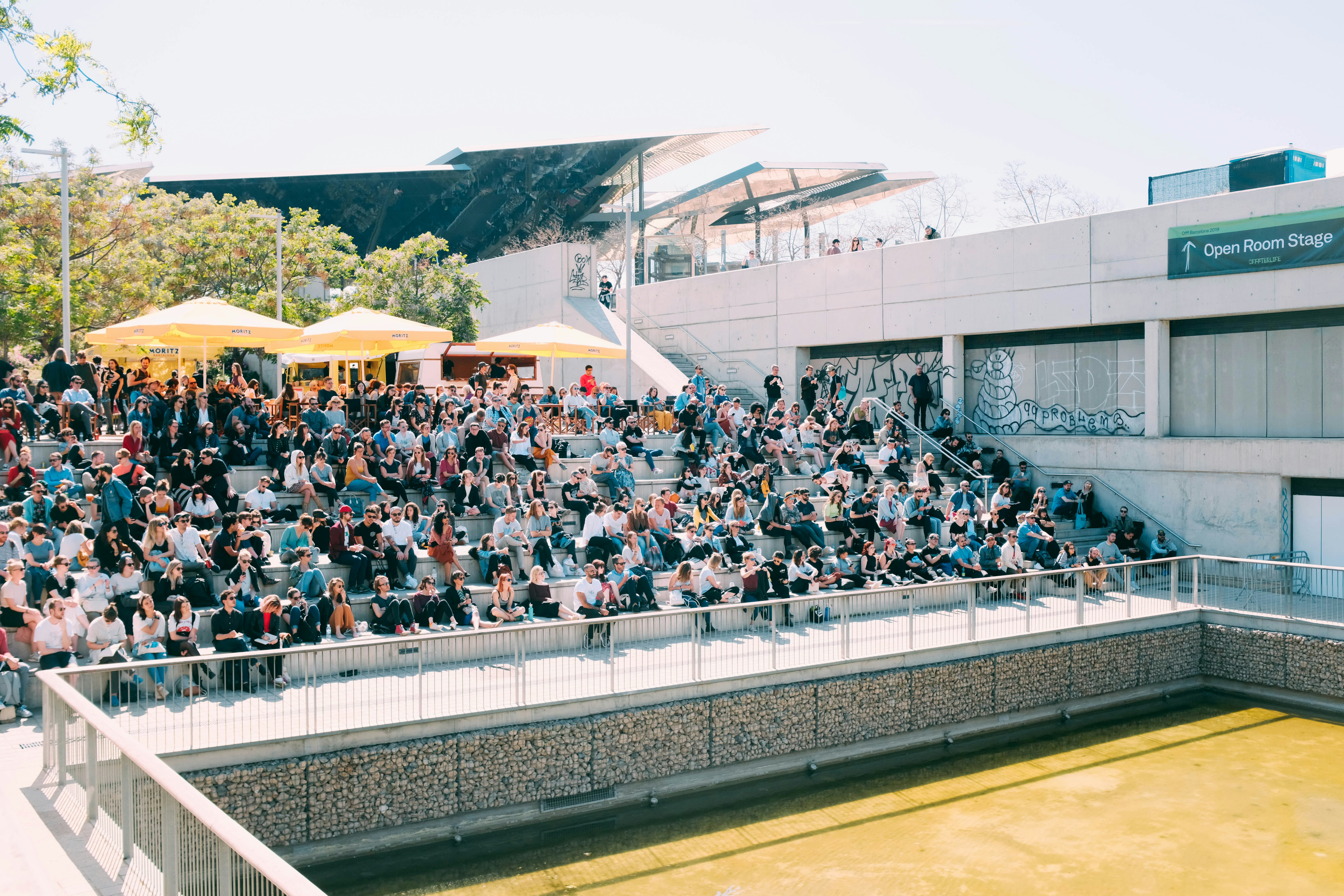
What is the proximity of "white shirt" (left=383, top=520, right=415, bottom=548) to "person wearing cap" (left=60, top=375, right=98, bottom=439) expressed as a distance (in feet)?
19.6

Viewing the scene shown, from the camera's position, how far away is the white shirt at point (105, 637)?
11883 millimetres

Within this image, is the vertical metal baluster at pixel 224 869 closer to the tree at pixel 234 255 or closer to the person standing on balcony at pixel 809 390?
the person standing on balcony at pixel 809 390

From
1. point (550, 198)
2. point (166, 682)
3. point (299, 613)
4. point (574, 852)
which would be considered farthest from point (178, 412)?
point (550, 198)

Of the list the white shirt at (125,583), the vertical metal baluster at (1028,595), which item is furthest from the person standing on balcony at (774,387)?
the white shirt at (125,583)

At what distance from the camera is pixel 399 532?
51.2 ft

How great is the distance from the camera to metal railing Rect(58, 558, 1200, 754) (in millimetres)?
10211

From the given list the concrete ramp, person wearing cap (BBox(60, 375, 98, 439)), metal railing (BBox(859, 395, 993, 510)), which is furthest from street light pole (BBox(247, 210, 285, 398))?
metal railing (BBox(859, 395, 993, 510))

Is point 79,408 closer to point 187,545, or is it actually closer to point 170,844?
point 187,545

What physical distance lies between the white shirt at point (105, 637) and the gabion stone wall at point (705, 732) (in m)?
2.58

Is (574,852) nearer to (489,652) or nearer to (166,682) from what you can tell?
(489,652)

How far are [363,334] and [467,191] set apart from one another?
130 feet

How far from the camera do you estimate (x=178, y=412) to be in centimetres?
1736

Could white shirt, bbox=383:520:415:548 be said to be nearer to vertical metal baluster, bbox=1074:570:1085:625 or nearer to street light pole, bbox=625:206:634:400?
vertical metal baluster, bbox=1074:570:1085:625

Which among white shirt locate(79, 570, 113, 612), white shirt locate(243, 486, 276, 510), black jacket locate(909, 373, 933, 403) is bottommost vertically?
white shirt locate(79, 570, 113, 612)
